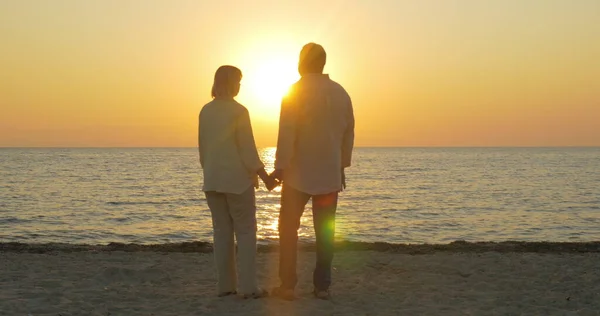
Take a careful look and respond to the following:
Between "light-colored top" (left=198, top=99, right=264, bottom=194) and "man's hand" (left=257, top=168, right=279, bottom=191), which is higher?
"light-colored top" (left=198, top=99, right=264, bottom=194)

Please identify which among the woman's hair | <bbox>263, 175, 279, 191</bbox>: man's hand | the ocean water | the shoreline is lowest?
the ocean water

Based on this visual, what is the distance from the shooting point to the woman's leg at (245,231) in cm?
575

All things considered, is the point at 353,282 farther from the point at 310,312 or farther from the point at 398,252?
the point at 398,252

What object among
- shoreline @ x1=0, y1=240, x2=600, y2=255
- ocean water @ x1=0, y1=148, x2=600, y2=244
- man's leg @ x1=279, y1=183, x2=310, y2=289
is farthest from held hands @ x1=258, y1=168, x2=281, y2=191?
ocean water @ x1=0, y1=148, x2=600, y2=244

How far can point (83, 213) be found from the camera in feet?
79.1

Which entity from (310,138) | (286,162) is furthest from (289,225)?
(310,138)

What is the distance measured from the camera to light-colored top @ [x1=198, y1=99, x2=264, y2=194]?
571cm

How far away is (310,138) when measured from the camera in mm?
5625

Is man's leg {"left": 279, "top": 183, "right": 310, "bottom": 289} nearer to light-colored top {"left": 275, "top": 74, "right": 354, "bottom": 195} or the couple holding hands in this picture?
the couple holding hands

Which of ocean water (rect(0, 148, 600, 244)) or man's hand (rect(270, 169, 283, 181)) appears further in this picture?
ocean water (rect(0, 148, 600, 244))

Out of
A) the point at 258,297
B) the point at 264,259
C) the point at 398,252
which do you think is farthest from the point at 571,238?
the point at 258,297

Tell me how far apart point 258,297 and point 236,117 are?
178cm

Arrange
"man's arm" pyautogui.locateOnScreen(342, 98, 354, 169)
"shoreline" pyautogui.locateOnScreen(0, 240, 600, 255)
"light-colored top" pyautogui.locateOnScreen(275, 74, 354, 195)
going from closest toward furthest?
"light-colored top" pyautogui.locateOnScreen(275, 74, 354, 195) < "man's arm" pyautogui.locateOnScreen(342, 98, 354, 169) < "shoreline" pyautogui.locateOnScreen(0, 240, 600, 255)

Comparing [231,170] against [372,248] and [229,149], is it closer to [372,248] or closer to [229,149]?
[229,149]
